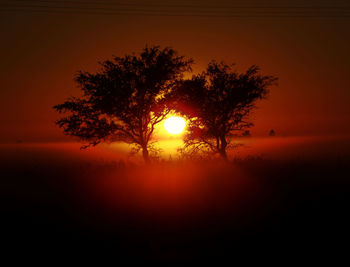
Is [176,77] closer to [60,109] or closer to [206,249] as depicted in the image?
[60,109]

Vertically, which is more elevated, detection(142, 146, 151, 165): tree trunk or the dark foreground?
detection(142, 146, 151, 165): tree trunk

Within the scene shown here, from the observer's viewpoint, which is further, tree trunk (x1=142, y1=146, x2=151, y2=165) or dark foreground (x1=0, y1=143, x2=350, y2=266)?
tree trunk (x1=142, y1=146, x2=151, y2=165)

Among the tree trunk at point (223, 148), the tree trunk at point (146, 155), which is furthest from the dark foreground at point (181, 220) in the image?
the tree trunk at point (223, 148)

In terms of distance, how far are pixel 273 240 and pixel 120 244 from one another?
5.19 meters

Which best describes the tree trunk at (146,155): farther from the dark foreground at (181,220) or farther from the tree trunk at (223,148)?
the tree trunk at (223,148)

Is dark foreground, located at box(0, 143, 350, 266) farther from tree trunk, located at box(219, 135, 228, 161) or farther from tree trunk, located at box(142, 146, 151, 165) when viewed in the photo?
tree trunk, located at box(219, 135, 228, 161)

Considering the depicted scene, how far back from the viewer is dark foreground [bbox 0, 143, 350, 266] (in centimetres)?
799

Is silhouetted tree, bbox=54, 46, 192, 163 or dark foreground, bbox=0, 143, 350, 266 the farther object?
silhouetted tree, bbox=54, 46, 192, 163

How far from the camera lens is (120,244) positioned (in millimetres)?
8719

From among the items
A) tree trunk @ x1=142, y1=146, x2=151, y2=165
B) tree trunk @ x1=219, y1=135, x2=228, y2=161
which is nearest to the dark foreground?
tree trunk @ x1=142, y1=146, x2=151, y2=165

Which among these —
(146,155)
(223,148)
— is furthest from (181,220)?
(223,148)

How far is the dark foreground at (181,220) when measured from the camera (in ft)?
26.2

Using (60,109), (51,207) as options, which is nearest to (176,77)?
(60,109)

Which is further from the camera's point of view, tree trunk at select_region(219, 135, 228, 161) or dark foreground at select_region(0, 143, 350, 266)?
tree trunk at select_region(219, 135, 228, 161)
